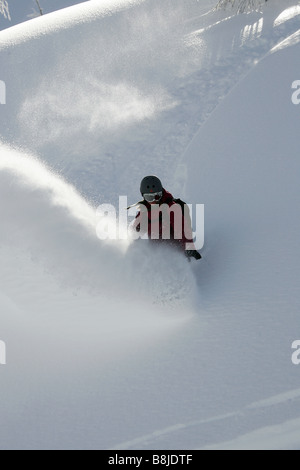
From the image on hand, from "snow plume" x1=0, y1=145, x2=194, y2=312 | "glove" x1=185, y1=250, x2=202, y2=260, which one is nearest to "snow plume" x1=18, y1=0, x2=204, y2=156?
"snow plume" x1=0, y1=145, x2=194, y2=312

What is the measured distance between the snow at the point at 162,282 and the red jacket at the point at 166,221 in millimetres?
158

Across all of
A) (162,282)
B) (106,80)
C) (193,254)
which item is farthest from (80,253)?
(106,80)

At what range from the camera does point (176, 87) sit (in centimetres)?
868

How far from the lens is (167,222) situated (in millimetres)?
4324

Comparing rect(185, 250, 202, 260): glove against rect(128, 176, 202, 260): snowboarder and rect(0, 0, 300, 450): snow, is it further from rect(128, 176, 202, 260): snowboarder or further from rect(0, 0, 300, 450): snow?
rect(0, 0, 300, 450): snow

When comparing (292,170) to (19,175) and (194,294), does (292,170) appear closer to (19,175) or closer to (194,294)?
(194,294)

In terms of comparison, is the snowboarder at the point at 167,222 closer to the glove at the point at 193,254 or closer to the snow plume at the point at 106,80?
the glove at the point at 193,254

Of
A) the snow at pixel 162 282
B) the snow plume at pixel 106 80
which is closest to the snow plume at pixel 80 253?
the snow at pixel 162 282

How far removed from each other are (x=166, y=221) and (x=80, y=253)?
923 millimetres

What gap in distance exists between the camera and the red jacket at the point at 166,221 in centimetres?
428

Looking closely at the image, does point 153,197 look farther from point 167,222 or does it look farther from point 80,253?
point 80,253

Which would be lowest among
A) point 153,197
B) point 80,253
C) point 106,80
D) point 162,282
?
point 162,282
